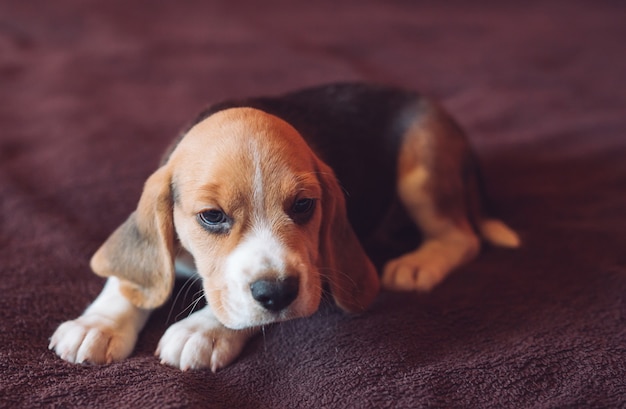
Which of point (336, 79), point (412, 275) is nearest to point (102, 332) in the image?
→ point (412, 275)

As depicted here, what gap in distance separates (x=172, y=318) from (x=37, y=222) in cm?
114

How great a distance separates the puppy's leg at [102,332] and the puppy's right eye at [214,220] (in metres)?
0.52

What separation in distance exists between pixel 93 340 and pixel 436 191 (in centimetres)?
187

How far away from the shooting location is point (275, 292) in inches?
95.9

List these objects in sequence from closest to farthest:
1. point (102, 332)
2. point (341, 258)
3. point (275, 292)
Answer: point (275, 292), point (102, 332), point (341, 258)

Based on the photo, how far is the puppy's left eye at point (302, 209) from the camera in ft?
8.86

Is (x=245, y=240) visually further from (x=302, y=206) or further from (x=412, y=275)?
(x=412, y=275)

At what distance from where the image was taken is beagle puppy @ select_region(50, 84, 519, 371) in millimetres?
2555

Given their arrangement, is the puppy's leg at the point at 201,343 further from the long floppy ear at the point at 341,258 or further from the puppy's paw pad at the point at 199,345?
the long floppy ear at the point at 341,258

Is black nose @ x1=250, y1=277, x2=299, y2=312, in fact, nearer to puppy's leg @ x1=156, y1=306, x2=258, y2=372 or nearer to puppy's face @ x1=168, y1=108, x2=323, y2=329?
puppy's face @ x1=168, y1=108, x2=323, y2=329

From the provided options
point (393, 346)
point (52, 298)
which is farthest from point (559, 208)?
point (52, 298)

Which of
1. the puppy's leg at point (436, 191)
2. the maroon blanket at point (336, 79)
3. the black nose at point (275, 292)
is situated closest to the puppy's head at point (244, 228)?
the black nose at point (275, 292)

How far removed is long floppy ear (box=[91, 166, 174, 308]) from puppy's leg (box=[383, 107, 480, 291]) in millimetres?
1248

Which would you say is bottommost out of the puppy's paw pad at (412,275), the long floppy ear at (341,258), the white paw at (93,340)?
the puppy's paw pad at (412,275)
